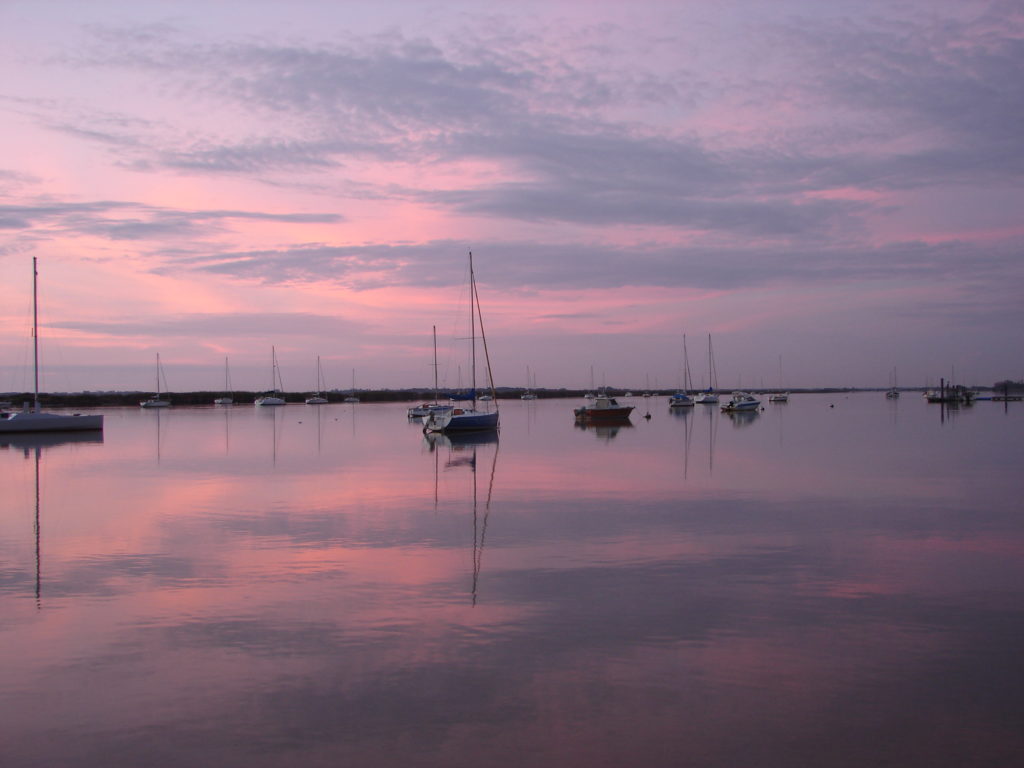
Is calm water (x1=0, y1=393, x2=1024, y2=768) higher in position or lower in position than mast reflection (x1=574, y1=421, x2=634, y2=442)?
lower

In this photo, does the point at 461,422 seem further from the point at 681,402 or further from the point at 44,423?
the point at 681,402

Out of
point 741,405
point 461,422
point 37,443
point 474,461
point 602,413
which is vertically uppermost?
point 461,422

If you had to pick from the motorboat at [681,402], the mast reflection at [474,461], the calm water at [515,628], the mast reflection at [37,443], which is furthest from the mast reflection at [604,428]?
the motorboat at [681,402]

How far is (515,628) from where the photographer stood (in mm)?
9789

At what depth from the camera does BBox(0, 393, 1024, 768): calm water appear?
6.96 m

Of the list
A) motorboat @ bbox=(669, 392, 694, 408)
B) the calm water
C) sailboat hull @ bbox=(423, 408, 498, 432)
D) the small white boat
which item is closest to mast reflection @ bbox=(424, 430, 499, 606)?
the calm water

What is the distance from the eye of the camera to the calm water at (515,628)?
6.96 m

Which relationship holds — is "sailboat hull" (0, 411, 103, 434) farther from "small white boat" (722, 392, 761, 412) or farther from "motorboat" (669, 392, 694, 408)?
"motorboat" (669, 392, 694, 408)

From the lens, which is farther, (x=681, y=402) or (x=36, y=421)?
(x=681, y=402)

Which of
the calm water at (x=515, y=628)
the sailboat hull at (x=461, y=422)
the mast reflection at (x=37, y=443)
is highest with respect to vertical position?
the sailboat hull at (x=461, y=422)

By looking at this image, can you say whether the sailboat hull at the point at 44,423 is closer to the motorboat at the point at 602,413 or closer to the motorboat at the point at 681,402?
the motorboat at the point at 602,413

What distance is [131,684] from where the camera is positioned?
8.12 m

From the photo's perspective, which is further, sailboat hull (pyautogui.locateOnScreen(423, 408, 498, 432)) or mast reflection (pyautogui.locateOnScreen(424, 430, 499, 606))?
sailboat hull (pyautogui.locateOnScreen(423, 408, 498, 432))

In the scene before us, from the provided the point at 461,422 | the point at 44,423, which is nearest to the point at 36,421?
A: the point at 44,423
